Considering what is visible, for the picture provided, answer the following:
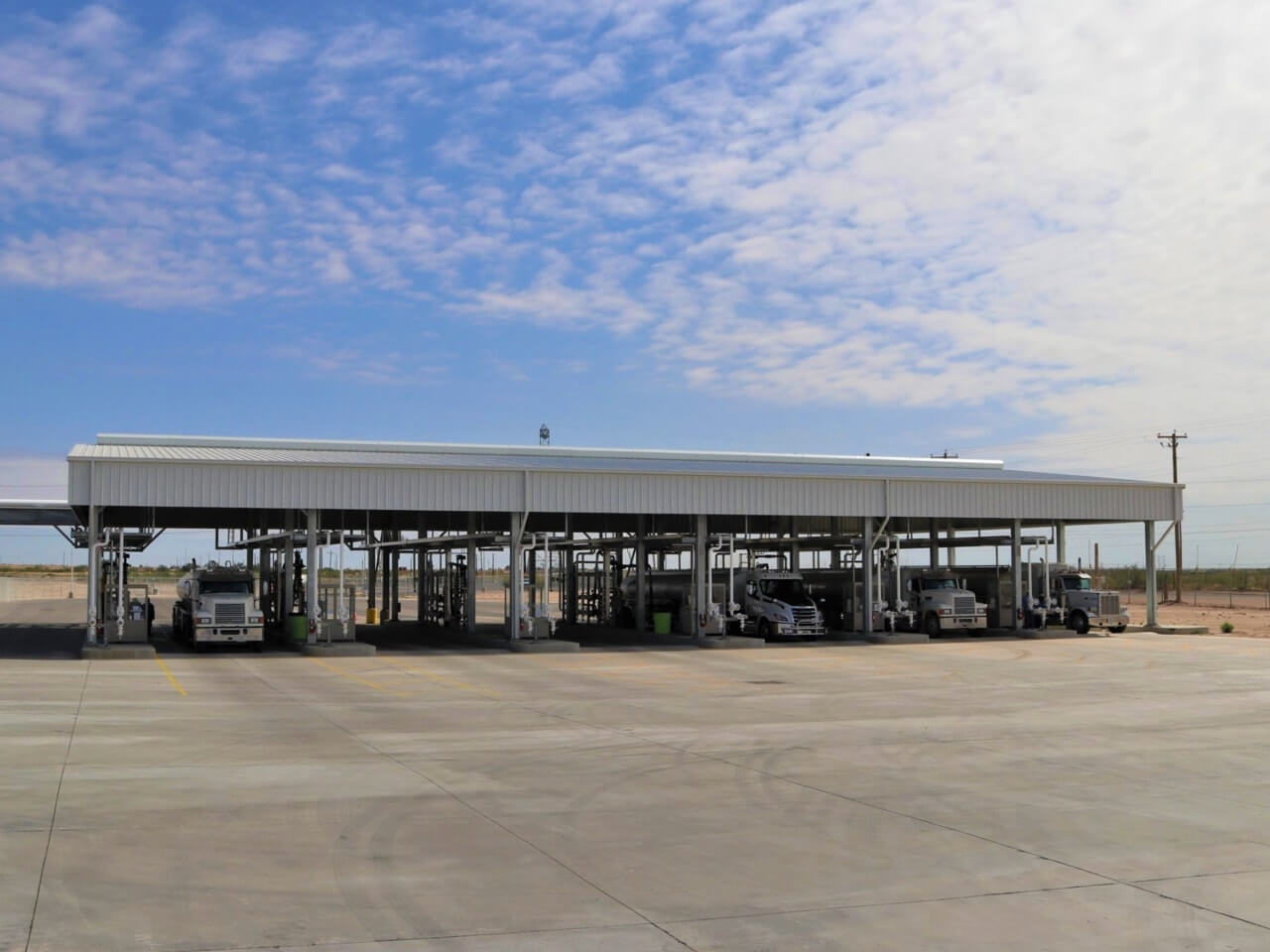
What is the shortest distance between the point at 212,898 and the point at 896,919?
185 inches

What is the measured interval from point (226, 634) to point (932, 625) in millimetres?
24097

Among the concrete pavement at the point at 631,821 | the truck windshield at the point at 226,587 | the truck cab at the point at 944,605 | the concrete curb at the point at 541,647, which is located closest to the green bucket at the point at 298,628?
the truck windshield at the point at 226,587

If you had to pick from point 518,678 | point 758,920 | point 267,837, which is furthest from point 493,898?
point 518,678

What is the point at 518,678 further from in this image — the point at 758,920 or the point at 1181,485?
the point at 1181,485

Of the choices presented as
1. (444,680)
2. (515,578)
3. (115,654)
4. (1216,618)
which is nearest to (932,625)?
(515,578)

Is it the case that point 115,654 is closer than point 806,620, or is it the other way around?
point 115,654

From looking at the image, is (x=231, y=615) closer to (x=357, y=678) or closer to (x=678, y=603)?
(x=357, y=678)

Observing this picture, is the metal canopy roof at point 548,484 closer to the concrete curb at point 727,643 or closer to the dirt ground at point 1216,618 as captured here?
the concrete curb at point 727,643

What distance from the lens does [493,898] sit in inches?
355

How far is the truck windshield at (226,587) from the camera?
1531 inches

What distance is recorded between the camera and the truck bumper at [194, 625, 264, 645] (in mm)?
36938

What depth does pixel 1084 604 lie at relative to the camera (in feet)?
156

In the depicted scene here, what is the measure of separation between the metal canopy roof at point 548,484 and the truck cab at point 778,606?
263 centimetres

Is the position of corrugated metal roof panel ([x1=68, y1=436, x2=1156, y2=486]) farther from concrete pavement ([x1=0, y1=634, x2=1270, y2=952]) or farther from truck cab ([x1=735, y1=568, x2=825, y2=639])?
concrete pavement ([x1=0, y1=634, x2=1270, y2=952])
